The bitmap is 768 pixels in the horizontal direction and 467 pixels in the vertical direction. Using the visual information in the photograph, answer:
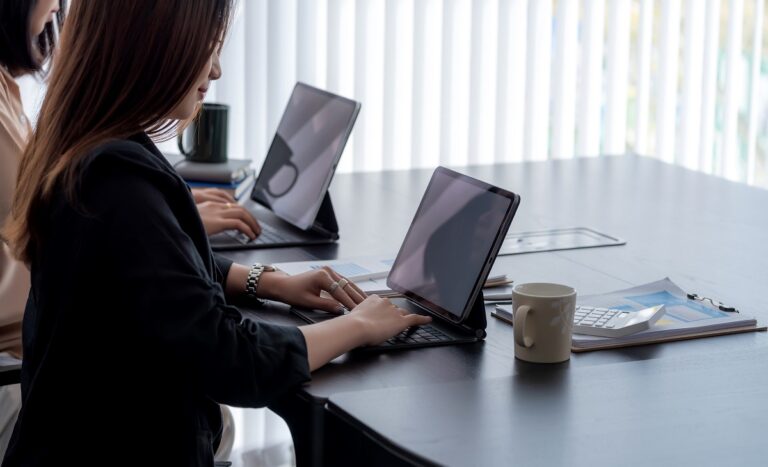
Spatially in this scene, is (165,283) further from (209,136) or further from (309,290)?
(209,136)

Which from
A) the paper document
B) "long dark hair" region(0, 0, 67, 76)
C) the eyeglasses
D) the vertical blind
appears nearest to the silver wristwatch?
the paper document

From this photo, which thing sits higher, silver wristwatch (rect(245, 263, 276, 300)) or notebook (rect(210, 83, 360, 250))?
notebook (rect(210, 83, 360, 250))

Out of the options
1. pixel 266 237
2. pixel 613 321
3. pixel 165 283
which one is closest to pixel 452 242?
pixel 613 321

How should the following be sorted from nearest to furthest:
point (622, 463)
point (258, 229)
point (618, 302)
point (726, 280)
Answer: point (622, 463), point (618, 302), point (726, 280), point (258, 229)

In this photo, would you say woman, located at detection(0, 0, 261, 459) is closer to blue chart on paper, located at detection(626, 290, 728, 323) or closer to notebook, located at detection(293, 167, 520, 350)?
notebook, located at detection(293, 167, 520, 350)

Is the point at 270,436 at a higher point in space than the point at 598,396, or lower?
lower

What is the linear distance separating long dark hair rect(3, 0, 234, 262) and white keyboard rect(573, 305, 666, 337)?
24.1 inches

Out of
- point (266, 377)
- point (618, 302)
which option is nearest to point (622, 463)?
point (266, 377)

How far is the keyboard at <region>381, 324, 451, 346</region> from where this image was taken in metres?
1.43

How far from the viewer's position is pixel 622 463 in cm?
105

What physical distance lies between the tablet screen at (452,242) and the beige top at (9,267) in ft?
2.20

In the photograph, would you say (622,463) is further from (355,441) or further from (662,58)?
(662,58)

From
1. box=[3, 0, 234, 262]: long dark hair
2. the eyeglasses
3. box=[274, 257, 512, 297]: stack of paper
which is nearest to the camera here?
box=[3, 0, 234, 262]: long dark hair

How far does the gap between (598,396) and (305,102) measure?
113 cm
